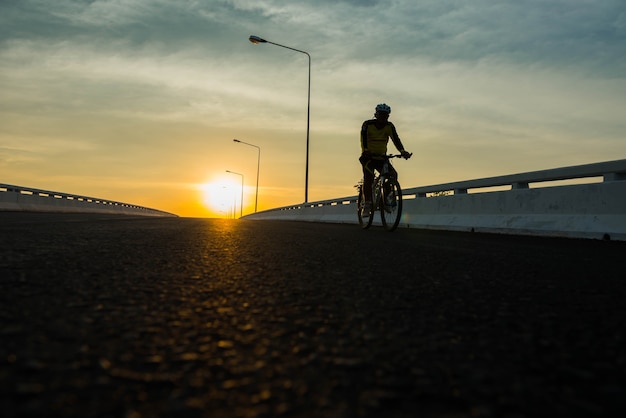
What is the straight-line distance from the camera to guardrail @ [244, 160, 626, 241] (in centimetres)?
977

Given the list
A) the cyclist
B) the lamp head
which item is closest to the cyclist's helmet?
the cyclist

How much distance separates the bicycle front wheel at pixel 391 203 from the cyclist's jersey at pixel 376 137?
2.39ft

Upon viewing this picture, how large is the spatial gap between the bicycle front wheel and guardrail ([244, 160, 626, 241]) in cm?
163

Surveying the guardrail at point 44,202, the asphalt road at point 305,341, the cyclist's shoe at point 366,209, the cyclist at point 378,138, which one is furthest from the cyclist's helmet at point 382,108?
the guardrail at point 44,202

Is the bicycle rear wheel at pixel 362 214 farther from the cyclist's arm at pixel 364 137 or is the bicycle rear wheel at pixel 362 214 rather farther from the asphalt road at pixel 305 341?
the asphalt road at pixel 305 341

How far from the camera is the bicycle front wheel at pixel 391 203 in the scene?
43.1 ft

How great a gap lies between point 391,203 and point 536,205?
9.67 ft

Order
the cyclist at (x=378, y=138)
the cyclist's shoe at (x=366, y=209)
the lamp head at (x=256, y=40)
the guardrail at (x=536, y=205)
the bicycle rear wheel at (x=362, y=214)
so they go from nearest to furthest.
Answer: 1. the guardrail at (x=536, y=205)
2. the cyclist at (x=378, y=138)
3. the cyclist's shoe at (x=366, y=209)
4. the bicycle rear wheel at (x=362, y=214)
5. the lamp head at (x=256, y=40)

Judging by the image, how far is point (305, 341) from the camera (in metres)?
2.60

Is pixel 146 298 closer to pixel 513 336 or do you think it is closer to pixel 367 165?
pixel 513 336

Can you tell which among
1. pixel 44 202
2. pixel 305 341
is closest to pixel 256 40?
pixel 44 202

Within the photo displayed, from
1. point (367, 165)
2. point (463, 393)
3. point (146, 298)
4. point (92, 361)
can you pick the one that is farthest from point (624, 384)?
point (367, 165)

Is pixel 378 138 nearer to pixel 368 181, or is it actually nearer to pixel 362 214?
pixel 368 181

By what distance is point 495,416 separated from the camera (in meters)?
1.75
